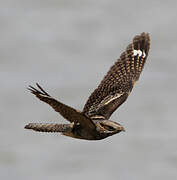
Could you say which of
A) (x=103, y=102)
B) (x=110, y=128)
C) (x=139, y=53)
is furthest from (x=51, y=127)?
(x=139, y=53)

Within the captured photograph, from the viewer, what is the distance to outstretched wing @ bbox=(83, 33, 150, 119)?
9813 mm

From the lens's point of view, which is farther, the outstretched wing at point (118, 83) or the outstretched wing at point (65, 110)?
the outstretched wing at point (118, 83)

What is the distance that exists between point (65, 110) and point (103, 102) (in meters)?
2.07

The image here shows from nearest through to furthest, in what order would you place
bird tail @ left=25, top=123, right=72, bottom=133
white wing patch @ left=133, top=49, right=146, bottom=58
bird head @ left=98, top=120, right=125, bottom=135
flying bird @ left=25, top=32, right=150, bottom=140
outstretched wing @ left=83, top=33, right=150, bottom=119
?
flying bird @ left=25, top=32, right=150, bottom=140
bird head @ left=98, top=120, right=125, bottom=135
bird tail @ left=25, top=123, right=72, bottom=133
outstretched wing @ left=83, top=33, right=150, bottom=119
white wing patch @ left=133, top=49, right=146, bottom=58

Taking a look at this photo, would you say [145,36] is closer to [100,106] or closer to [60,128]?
[100,106]

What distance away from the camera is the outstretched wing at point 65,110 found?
7.62 meters

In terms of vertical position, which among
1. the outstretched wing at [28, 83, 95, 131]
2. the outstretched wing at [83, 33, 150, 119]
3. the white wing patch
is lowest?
the outstretched wing at [28, 83, 95, 131]

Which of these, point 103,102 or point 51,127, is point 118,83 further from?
point 51,127

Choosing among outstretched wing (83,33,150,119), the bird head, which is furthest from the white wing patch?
the bird head

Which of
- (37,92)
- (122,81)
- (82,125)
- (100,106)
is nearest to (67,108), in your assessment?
(37,92)

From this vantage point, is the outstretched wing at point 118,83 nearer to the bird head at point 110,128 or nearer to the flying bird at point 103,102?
the flying bird at point 103,102

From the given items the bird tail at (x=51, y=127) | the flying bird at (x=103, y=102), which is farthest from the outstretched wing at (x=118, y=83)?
the bird tail at (x=51, y=127)

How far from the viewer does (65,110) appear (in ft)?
26.3

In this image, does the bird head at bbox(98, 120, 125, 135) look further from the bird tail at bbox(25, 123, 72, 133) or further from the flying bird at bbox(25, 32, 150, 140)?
the bird tail at bbox(25, 123, 72, 133)
